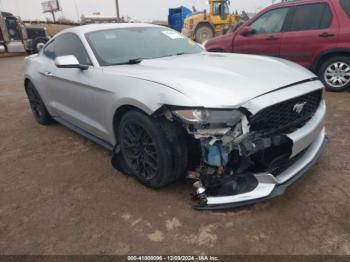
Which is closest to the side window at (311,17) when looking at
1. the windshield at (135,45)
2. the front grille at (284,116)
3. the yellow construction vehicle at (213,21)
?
the windshield at (135,45)

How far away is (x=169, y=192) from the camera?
2.81 meters

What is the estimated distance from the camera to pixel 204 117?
2197 millimetres

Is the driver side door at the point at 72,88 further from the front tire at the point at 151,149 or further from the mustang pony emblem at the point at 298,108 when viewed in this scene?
the mustang pony emblem at the point at 298,108

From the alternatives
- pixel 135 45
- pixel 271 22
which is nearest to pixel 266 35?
pixel 271 22

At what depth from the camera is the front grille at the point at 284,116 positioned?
2311 mm

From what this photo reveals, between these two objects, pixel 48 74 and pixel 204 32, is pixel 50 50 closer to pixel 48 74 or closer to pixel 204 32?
pixel 48 74

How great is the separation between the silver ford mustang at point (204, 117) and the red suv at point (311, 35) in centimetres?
325

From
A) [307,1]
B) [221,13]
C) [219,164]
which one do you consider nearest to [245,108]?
[219,164]

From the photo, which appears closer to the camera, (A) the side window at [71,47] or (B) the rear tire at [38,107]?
(A) the side window at [71,47]

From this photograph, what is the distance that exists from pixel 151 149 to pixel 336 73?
15.4 ft

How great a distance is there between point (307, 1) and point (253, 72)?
4.34 m

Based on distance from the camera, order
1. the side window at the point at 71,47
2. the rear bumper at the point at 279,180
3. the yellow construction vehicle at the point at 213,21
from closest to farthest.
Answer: the rear bumper at the point at 279,180 < the side window at the point at 71,47 < the yellow construction vehicle at the point at 213,21

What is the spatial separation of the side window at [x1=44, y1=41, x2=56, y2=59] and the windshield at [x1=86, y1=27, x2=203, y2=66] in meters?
1.04

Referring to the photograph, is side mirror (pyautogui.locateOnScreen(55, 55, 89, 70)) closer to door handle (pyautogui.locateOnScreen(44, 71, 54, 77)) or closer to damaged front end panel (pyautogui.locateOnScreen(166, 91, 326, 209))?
door handle (pyautogui.locateOnScreen(44, 71, 54, 77))
